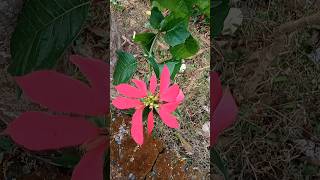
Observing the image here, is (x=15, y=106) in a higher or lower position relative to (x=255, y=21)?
lower

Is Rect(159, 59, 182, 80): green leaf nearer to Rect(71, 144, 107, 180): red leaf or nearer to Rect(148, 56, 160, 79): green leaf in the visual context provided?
Rect(148, 56, 160, 79): green leaf

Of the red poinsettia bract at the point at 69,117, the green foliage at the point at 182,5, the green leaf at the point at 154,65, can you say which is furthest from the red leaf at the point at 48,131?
the green foliage at the point at 182,5

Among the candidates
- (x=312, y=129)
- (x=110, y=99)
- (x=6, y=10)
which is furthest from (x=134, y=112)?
(x=312, y=129)

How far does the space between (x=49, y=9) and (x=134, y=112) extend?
0.23 meters

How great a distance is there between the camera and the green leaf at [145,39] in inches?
39.5

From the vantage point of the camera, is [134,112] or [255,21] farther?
[255,21]

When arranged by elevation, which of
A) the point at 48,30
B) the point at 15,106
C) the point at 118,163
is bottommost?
the point at 118,163

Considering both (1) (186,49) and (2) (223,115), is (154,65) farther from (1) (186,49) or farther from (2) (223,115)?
(2) (223,115)

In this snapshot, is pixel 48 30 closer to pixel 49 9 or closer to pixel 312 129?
pixel 49 9

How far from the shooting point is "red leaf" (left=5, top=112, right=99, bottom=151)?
946 millimetres

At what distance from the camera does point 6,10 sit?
959 mm

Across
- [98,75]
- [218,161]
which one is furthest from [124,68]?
[218,161]

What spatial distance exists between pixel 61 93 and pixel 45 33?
113mm

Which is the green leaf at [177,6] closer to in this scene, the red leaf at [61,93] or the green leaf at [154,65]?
the green leaf at [154,65]
